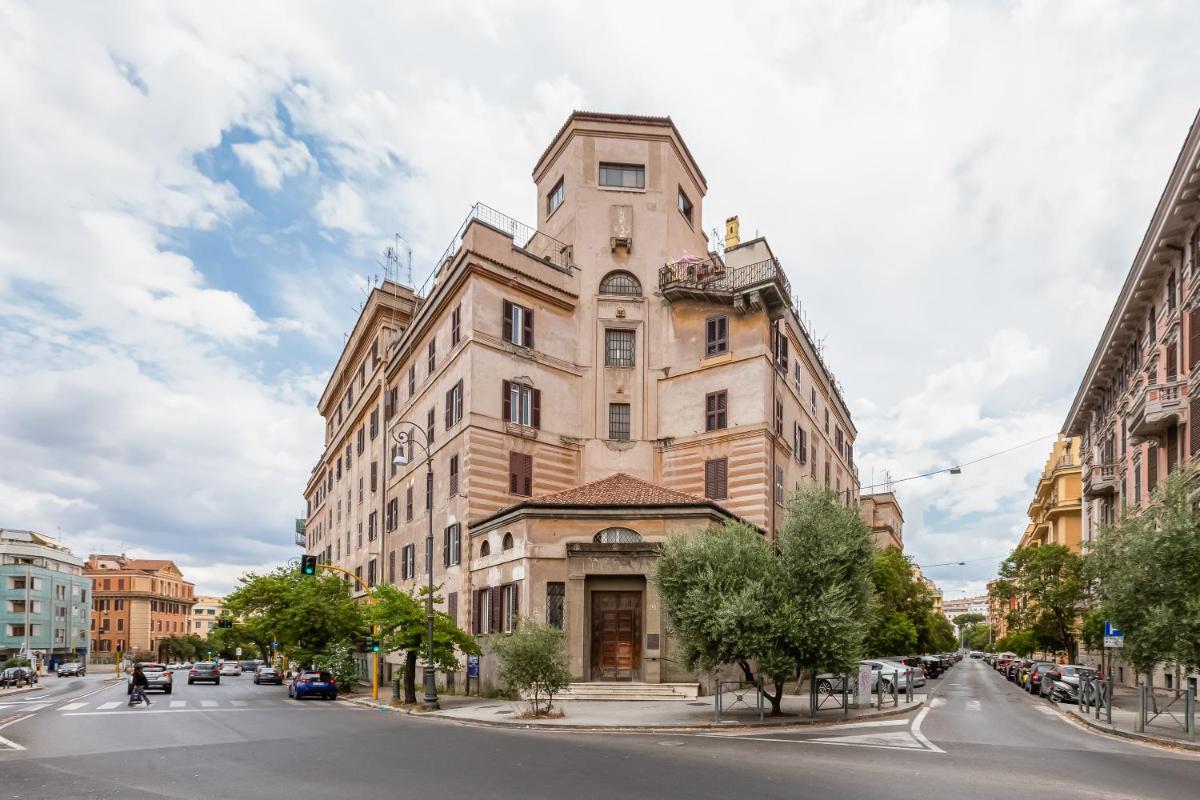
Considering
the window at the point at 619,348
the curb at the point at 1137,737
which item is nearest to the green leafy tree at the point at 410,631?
the window at the point at 619,348

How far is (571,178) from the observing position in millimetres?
41750

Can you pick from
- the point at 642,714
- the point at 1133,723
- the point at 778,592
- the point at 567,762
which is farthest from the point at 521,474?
the point at 1133,723

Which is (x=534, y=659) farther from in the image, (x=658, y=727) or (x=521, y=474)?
(x=521, y=474)

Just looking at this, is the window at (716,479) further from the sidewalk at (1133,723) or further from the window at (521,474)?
the sidewalk at (1133,723)

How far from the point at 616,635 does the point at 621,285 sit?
17292 mm

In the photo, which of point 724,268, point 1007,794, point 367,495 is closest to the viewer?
point 1007,794

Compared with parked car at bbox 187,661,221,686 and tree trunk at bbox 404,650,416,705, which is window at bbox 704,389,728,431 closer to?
tree trunk at bbox 404,650,416,705

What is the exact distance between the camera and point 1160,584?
70.5 feet

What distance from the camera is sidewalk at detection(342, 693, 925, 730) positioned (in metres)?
21.9

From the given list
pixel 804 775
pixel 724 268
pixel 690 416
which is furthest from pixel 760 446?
pixel 804 775

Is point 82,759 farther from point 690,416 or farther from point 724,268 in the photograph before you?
point 724,268

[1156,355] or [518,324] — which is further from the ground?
[518,324]

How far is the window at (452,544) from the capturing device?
36.5m

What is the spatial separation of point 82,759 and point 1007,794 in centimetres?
1565
